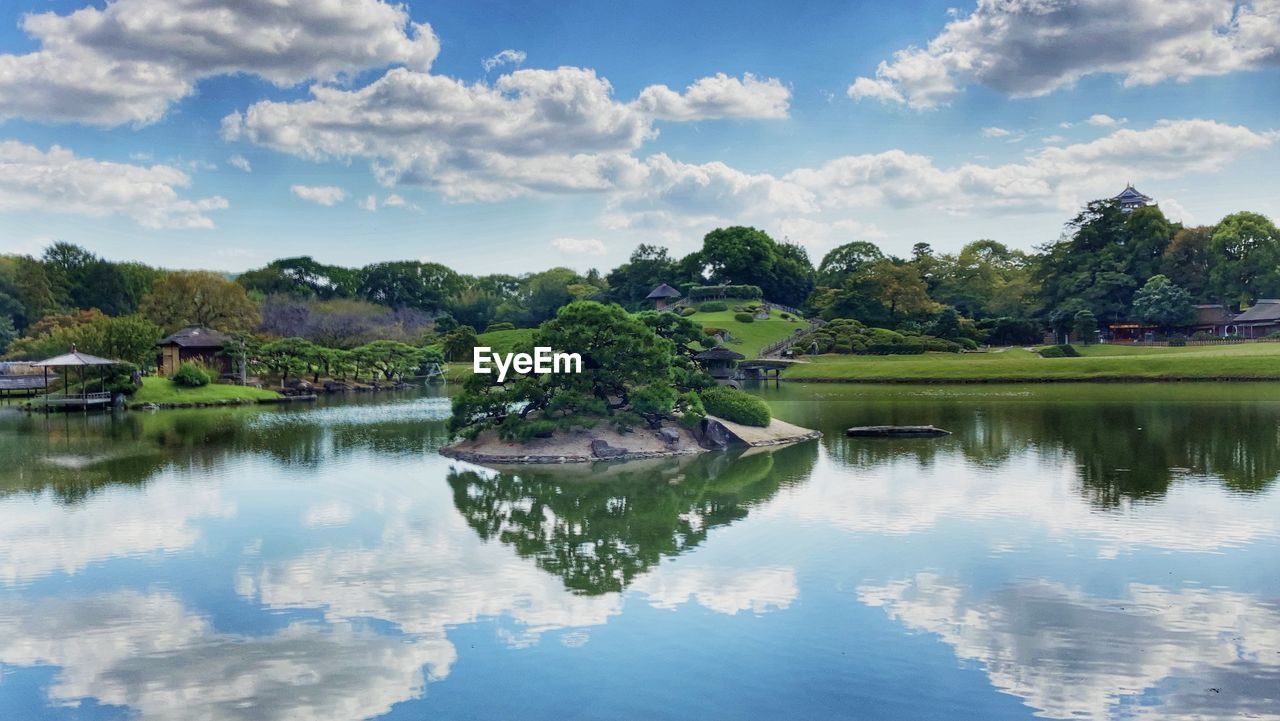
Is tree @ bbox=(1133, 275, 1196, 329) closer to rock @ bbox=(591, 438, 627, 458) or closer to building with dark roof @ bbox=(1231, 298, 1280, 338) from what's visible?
building with dark roof @ bbox=(1231, 298, 1280, 338)

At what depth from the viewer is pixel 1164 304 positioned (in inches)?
2378

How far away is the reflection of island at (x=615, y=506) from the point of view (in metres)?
13.1

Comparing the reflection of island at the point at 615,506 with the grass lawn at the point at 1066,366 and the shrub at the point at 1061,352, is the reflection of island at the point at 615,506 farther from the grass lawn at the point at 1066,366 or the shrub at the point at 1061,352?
the shrub at the point at 1061,352

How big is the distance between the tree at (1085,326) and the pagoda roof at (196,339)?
5377 centimetres

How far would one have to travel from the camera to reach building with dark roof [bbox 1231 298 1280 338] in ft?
189

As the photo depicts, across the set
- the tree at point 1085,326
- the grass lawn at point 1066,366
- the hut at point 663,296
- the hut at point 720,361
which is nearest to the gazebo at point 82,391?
the hut at point 720,361

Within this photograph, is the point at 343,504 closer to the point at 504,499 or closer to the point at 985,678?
the point at 504,499

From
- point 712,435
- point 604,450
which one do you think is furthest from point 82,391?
point 712,435

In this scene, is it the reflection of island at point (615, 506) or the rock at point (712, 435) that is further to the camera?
the rock at point (712, 435)

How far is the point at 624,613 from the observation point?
10.4 meters

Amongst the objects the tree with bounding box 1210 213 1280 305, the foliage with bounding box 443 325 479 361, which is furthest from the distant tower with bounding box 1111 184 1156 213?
the foliage with bounding box 443 325 479 361

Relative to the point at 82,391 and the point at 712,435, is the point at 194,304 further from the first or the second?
the point at 712,435

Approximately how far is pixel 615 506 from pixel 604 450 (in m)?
6.29

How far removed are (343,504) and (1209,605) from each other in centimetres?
1381
